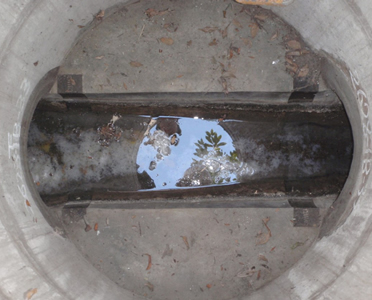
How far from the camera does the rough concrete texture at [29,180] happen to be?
7.77 feet

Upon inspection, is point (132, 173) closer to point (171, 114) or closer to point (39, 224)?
point (171, 114)

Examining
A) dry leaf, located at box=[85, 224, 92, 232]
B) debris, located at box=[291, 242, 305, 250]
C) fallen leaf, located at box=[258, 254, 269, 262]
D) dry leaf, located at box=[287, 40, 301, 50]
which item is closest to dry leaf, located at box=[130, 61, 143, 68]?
dry leaf, located at box=[287, 40, 301, 50]

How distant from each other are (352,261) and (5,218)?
3.05 metres

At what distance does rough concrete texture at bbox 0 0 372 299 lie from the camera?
7.77 feet

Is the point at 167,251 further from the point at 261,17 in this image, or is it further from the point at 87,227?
the point at 261,17

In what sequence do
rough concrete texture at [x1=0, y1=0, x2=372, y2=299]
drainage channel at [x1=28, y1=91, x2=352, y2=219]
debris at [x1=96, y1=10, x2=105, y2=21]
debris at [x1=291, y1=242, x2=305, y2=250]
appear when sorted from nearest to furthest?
rough concrete texture at [x1=0, y1=0, x2=372, y2=299]
debris at [x1=96, y1=10, x2=105, y2=21]
debris at [x1=291, y1=242, x2=305, y2=250]
drainage channel at [x1=28, y1=91, x2=352, y2=219]

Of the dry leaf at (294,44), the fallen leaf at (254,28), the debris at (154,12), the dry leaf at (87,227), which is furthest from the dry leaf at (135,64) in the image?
the dry leaf at (87,227)

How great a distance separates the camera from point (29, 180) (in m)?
2.95

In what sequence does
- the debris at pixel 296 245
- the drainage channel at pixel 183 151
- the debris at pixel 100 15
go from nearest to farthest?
the debris at pixel 100 15
the debris at pixel 296 245
the drainage channel at pixel 183 151

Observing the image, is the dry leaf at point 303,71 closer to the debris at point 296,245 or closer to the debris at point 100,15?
the debris at point 296,245

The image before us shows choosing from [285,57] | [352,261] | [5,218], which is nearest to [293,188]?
[352,261]

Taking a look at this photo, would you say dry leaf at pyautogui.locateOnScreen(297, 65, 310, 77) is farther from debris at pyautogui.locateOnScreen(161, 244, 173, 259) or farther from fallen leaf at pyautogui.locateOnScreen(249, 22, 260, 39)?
debris at pyautogui.locateOnScreen(161, 244, 173, 259)

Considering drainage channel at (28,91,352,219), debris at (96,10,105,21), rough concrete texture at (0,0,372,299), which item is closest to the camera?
rough concrete texture at (0,0,372,299)

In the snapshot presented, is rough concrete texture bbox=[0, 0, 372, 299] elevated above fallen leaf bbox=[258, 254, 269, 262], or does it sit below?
above
